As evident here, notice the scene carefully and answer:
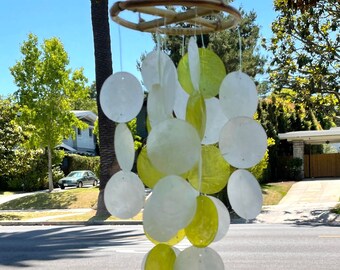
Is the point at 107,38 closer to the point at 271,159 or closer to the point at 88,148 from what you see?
the point at 271,159

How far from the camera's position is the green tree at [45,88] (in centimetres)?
2773

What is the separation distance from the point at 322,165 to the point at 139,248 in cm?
2496

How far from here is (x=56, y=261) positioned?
1025cm

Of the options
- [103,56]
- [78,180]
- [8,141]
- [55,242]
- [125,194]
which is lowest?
[78,180]

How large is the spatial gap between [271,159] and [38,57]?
15785mm

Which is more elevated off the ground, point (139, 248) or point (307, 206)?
point (139, 248)

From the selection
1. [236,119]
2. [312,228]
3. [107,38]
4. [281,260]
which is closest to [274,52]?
[107,38]

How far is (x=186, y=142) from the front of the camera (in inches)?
71.0

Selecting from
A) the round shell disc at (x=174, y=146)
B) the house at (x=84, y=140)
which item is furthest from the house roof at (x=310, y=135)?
the round shell disc at (x=174, y=146)

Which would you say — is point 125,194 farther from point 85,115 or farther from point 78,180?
point 85,115

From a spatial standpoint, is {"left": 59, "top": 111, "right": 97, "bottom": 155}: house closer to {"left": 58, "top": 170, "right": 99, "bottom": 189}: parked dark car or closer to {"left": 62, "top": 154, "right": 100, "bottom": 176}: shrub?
{"left": 62, "top": 154, "right": 100, "bottom": 176}: shrub

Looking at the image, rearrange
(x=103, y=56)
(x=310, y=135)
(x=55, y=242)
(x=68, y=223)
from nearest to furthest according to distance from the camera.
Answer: (x=55, y=242)
(x=103, y=56)
(x=68, y=223)
(x=310, y=135)

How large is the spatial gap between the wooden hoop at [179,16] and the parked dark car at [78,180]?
34.8m

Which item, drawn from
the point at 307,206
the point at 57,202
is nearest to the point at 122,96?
the point at 307,206
